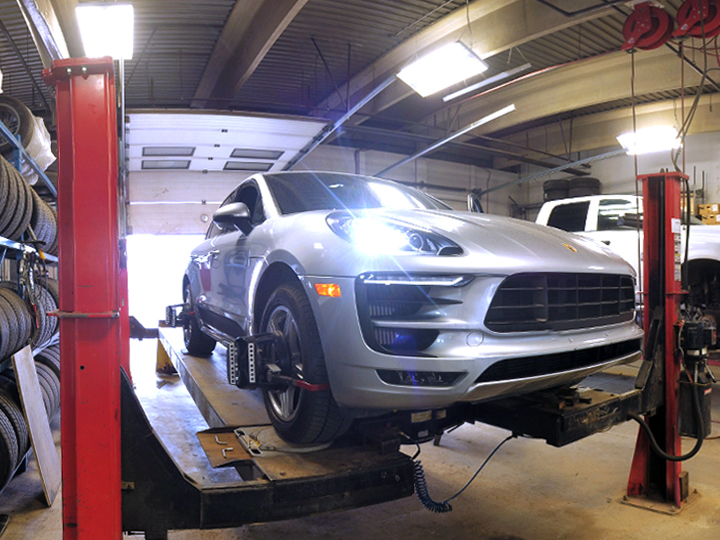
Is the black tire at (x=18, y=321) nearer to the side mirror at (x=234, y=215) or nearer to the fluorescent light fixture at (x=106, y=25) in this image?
the side mirror at (x=234, y=215)

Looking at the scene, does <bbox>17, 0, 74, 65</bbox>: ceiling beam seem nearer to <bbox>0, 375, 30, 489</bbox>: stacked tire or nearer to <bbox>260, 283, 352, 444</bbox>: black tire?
<bbox>0, 375, 30, 489</bbox>: stacked tire

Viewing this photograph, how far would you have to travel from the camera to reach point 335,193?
316 centimetres

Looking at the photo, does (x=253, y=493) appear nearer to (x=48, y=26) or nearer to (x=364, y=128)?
(x=48, y=26)

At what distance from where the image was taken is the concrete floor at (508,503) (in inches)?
107

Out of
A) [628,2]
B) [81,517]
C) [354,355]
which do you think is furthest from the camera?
[628,2]

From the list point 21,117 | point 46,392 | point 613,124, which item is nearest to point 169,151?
point 21,117

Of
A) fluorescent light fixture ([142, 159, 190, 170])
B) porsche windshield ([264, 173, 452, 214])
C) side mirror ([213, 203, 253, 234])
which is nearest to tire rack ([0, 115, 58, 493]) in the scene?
side mirror ([213, 203, 253, 234])

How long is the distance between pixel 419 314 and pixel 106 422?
1.03 metres

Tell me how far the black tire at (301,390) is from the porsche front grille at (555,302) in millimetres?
665

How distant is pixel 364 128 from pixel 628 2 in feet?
16.9

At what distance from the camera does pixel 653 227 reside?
3.07m

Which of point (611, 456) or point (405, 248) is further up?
point (405, 248)

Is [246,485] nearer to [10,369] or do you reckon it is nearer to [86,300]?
[86,300]

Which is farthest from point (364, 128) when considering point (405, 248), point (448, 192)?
point (405, 248)
